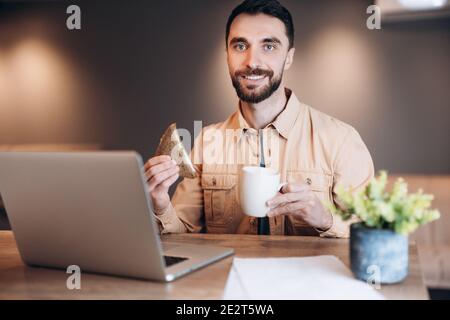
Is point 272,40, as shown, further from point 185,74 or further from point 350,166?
point 185,74

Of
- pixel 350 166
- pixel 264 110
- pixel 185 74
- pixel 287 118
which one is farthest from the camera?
pixel 185 74

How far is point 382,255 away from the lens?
0.90m

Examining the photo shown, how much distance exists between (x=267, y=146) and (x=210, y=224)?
411mm

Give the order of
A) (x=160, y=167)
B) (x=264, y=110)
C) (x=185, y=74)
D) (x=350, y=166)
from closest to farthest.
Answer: (x=160, y=167) < (x=350, y=166) < (x=264, y=110) < (x=185, y=74)

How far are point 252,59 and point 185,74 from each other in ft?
5.64

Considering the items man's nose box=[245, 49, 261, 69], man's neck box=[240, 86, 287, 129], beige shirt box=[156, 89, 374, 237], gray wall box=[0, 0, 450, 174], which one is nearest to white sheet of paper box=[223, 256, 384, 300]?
beige shirt box=[156, 89, 374, 237]

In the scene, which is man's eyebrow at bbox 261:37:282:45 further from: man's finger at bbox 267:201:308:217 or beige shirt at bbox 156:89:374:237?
man's finger at bbox 267:201:308:217

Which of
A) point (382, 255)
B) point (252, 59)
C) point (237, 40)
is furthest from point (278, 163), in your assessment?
point (382, 255)

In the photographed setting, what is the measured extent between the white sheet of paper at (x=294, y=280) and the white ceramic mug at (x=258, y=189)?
0.57 ft

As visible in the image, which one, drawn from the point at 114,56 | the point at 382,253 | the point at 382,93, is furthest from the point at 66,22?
the point at 382,253

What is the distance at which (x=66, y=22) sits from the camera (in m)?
4.21

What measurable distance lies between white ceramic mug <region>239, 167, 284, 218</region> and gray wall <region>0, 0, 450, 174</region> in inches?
98.3

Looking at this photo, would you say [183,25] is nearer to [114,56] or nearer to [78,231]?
[114,56]

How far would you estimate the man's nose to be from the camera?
88.3 inches
